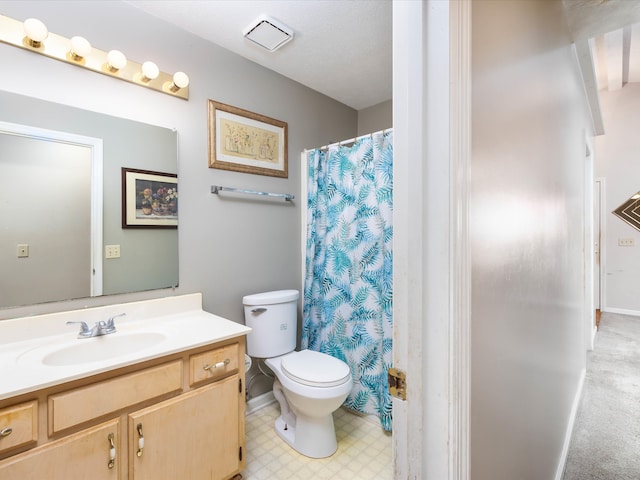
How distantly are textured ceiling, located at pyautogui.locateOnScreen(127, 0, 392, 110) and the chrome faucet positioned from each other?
1596 mm

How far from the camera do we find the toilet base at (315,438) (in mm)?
1766

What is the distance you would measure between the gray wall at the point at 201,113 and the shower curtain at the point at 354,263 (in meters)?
0.22

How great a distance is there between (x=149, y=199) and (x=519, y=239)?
67.3 inches

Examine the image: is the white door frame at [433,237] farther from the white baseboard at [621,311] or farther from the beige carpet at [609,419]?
the white baseboard at [621,311]

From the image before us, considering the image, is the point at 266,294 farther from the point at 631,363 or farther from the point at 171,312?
the point at 631,363

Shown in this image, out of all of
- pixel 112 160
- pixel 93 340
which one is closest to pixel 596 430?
pixel 93 340

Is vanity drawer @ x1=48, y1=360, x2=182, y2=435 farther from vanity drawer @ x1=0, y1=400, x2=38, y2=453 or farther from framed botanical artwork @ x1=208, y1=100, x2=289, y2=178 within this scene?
framed botanical artwork @ x1=208, y1=100, x2=289, y2=178

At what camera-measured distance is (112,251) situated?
161cm

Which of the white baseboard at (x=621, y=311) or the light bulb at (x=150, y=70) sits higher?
the light bulb at (x=150, y=70)

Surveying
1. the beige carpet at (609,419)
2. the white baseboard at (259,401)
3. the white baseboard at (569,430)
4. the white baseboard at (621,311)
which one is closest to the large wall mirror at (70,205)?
the white baseboard at (259,401)

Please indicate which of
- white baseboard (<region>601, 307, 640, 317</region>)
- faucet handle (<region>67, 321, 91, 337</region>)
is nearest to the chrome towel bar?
faucet handle (<region>67, 321, 91, 337</region>)

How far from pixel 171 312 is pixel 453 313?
5.23 ft

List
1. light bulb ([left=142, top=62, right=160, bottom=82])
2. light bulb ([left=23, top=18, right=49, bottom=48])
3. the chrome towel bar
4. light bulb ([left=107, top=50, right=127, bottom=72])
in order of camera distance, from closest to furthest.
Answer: light bulb ([left=23, top=18, right=49, bottom=48]), light bulb ([left=107, top=50, right=127, bottom=72]), light bulb ([left=142, top=62, right=160, bottom=82]), the chrome towel bar

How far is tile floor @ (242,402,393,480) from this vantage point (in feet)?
5.39
